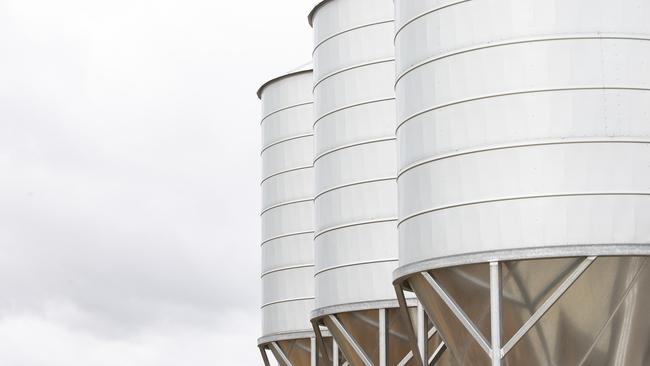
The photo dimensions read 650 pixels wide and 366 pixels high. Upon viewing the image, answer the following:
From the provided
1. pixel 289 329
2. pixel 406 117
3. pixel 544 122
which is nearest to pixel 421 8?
pixel 406 117

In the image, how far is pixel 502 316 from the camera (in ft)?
59.9

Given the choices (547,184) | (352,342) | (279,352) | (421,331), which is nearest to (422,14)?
(547,184)

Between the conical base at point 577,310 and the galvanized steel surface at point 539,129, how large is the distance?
42 cm

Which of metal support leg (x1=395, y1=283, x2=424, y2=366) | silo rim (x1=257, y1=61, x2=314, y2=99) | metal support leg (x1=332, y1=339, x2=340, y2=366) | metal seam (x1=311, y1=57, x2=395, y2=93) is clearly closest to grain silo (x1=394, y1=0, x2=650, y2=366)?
metal support leg (x1=395, y1=283, x2=424, y2=366)

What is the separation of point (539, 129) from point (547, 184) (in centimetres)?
85

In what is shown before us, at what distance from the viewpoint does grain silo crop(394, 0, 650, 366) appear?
17891mm

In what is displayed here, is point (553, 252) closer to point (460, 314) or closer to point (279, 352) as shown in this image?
point (460, 314)

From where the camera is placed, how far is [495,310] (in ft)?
59.2

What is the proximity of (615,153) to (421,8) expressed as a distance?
421 cm

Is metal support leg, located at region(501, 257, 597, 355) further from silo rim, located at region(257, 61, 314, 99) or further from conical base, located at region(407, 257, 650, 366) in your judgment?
silo rim, located at region(257, 61, 314, 99)

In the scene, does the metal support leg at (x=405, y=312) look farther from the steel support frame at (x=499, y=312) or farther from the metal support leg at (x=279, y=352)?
the metal support leg at (x=279, y=352)

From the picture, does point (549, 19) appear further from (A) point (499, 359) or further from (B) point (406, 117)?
(A) point (499, 359)

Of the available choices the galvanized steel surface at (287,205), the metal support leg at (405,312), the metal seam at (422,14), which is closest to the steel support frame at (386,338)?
the metal support leg at (405,312)

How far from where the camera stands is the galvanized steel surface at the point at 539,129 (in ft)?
58.8
